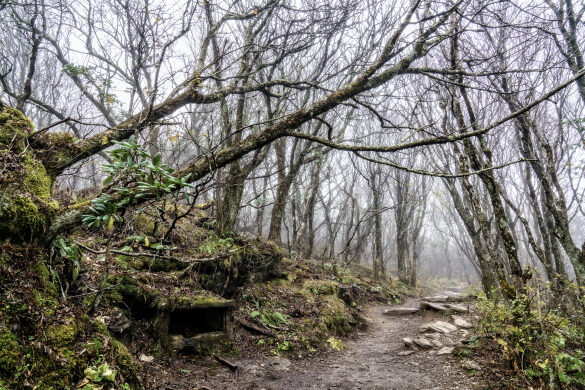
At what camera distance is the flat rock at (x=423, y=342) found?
554cm

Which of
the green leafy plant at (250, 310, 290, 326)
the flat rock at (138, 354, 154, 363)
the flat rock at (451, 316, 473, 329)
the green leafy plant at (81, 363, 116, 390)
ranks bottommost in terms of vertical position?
the flat rock at (451, 316, 473, 329)

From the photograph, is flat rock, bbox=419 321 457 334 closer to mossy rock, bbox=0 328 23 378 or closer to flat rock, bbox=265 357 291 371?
flat rock, bbox=265 357 291 371

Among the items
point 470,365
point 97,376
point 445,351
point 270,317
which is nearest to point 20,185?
point 97,376

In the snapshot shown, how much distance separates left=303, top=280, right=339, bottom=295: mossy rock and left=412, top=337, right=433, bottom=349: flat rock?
2.56m

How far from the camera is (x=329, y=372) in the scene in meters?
4.71

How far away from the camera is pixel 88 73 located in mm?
7516

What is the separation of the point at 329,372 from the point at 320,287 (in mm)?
3193

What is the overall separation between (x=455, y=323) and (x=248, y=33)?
28.2ft

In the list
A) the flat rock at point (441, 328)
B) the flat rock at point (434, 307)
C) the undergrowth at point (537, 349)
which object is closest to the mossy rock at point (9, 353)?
the undergrowth at point (537, 349)

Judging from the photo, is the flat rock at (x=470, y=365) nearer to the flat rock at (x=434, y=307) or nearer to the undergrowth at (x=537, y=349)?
the undergrowth at (x=537, y=349)

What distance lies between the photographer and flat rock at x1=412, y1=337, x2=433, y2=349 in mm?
5535

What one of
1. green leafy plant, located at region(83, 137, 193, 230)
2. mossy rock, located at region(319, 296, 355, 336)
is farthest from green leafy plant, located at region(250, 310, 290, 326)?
green leafy plant, located at region(83, 137, 193, 230)

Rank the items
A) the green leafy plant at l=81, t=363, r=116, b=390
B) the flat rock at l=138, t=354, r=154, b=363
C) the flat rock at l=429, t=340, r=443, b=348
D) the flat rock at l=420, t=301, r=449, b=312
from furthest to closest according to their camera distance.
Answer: the flat rock at l=420, t=301, r=449, b=312, the flat rock at l=429, t=340, r=443, b=348, the flat rock at l=138, t=354, r=154, b=363, the green leafy plant at l=81, t=363, r=116, b=390

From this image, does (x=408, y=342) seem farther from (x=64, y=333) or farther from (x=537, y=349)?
(x=64, y=333)
